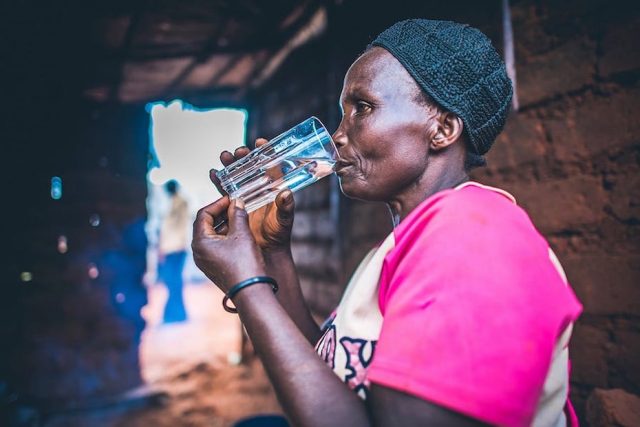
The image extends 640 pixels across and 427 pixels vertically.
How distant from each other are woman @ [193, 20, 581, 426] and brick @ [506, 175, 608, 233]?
2.23 feet

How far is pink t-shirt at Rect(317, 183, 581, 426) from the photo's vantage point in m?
0.68

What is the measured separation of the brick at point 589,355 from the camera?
1.52 metres

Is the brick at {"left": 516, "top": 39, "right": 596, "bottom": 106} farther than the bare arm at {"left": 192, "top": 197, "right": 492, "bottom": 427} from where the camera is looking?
Yes

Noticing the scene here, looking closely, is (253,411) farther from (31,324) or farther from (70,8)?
(70,8)

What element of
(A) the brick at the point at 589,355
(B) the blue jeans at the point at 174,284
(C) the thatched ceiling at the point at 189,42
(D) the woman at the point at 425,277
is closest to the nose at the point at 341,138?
(D) the woman at the point at 425,277

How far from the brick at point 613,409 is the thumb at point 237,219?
4.25ft

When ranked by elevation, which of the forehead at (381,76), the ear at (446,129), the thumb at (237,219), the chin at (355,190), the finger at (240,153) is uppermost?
the forehead at (381,76)

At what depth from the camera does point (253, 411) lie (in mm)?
4430

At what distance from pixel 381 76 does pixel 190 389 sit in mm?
5102

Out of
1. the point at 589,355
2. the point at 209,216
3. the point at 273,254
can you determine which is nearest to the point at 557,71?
the point at 589,355

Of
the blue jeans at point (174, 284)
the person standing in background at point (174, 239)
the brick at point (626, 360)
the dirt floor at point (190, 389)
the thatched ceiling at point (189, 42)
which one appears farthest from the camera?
the blue jeans at point (174, 284)

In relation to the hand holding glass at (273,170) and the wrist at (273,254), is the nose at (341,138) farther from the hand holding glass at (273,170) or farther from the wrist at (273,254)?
the wrist at (273,254)

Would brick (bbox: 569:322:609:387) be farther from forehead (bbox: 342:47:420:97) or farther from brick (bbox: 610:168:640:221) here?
forehead (bbox: 342:47:420:97)

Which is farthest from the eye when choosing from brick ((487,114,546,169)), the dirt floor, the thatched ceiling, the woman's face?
the dirt floor
